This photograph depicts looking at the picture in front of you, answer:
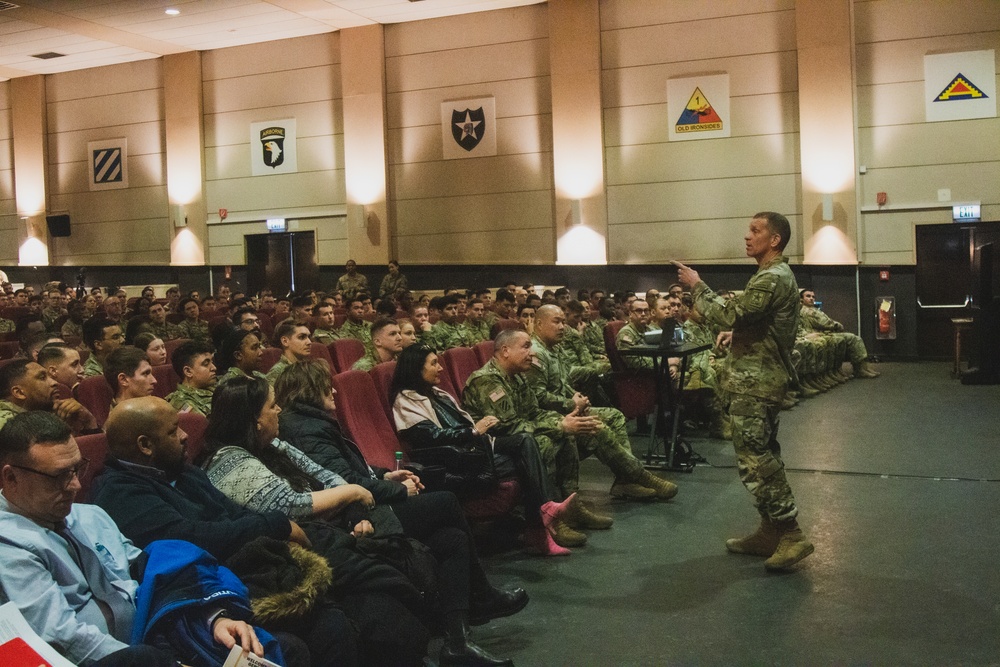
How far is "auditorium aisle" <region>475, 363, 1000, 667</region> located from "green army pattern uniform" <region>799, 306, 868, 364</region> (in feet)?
13.3

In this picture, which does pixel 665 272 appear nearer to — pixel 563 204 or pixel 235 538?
pixel 563 204

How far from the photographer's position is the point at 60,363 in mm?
4152

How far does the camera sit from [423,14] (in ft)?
45.4

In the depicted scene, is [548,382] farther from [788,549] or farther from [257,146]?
[257,146]

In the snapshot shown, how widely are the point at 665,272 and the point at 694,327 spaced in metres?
5.65

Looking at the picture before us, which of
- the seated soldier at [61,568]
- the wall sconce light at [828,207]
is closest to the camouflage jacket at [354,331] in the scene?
the seated soldier at [61,568]

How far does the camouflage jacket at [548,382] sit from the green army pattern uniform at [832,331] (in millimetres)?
5612

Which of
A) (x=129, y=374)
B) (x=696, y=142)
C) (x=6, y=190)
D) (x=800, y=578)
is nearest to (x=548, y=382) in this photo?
(x=800, y=578)

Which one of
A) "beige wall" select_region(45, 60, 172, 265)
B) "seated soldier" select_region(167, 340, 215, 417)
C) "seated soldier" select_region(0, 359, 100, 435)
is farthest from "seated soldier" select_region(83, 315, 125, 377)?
"beige wall" select_region(45, 60, 172, 265)

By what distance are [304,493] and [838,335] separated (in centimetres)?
845

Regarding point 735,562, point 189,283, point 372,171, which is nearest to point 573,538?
point 735,562

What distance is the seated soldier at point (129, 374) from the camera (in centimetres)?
403

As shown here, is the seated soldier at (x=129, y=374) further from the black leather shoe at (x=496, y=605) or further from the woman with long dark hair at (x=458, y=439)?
the black leather shoe at (x=496, y=605)

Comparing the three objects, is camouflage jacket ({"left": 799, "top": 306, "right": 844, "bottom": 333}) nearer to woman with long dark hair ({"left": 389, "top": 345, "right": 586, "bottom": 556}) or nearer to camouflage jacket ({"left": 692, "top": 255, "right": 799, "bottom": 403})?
camouflage jacket ({"left": 692, "top": 255, "right": 799, "bottom": 403})
